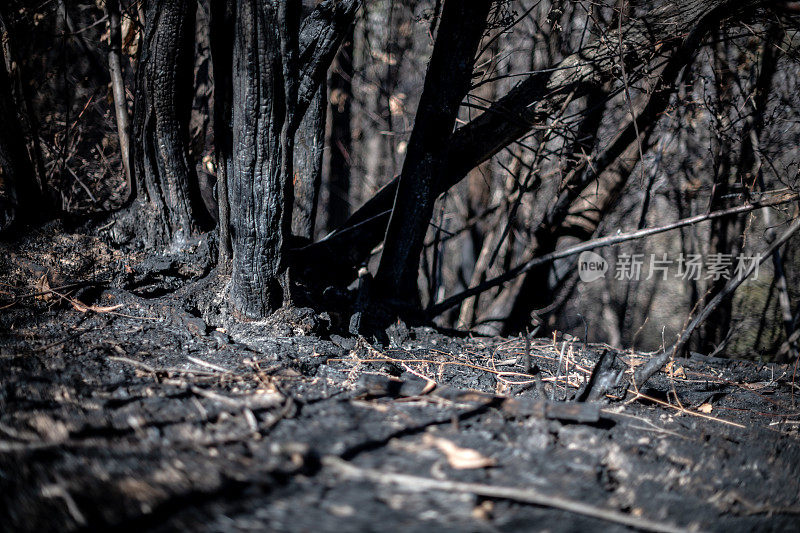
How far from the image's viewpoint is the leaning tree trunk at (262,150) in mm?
1821

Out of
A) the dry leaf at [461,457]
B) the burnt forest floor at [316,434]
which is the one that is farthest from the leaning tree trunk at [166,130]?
the dry leaf at [461,457]

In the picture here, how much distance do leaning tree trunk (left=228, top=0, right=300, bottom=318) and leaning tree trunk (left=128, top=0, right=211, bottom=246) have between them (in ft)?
1.77

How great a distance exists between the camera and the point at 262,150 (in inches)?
76.8

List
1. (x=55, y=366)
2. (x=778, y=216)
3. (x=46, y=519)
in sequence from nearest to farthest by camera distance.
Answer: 1. (x=46, y=519)
2. (x=55, y=366)
3. (x=778, y=216)

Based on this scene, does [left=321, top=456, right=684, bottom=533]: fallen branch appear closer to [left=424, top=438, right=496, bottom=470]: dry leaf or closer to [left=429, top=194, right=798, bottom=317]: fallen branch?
[left=424, top=438, right=496, bottom=470]: dry leaf

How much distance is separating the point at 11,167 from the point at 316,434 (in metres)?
2.52

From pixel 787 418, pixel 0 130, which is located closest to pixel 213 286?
pixel 0 130

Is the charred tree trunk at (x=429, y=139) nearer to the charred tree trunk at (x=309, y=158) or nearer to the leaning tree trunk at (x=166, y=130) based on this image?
the charred tree trunk at (x=309, y=158)

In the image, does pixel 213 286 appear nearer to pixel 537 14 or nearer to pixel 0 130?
pixel 0 130

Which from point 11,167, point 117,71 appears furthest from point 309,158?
point 11,167

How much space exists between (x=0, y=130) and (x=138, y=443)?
2.31 metres

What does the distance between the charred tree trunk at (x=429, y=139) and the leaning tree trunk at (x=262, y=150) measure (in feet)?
2.26

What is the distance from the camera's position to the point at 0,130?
8.09ft

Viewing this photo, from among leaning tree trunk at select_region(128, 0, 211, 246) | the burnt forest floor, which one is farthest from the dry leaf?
leaning tree trunk at select_region(128, 0, 211, 246)
